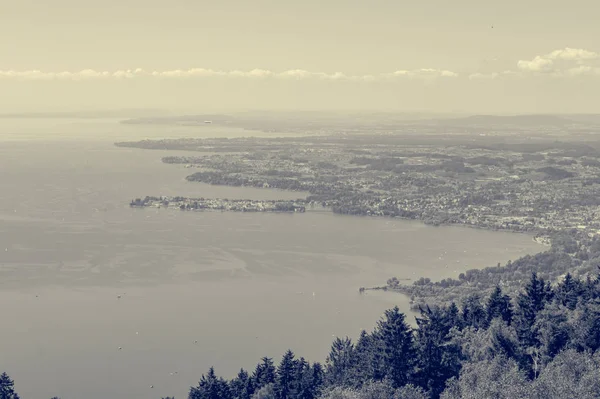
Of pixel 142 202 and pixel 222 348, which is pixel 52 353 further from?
pixel 142 202

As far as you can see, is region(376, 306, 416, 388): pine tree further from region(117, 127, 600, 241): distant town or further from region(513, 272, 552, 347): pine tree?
region(117, 127, 600, 241): distant town

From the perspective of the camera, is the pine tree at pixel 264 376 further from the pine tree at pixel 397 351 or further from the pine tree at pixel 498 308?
the pine tree at pixel 498 308

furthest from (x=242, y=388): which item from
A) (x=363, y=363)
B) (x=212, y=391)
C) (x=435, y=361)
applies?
(x=435, y=361)

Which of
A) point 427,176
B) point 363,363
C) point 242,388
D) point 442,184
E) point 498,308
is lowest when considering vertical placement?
point 242,388

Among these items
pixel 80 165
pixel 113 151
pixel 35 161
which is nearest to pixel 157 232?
pixel 80 165

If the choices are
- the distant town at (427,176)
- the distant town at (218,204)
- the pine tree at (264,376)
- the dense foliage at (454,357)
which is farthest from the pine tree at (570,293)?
the distant town at (218,204)

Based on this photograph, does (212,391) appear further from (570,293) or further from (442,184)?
(442,184)
